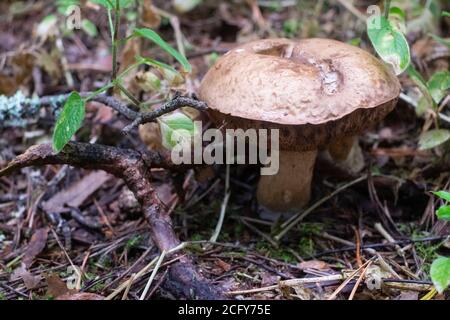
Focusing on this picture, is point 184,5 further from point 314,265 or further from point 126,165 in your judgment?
point 314,265

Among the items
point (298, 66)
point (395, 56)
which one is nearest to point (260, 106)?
point (298, 66)

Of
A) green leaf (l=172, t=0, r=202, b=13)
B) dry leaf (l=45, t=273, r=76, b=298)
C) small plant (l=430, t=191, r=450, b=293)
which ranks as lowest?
dry leaf (l=45, t=273, r=76, b=298)

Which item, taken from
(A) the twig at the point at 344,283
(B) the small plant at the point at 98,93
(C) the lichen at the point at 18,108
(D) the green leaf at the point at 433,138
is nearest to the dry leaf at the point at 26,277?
(B) the small plant at the point at 98,93

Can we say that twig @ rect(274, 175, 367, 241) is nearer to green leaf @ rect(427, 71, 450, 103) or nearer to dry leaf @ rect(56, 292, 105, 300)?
green leaf @ rect(427, 71, 450, 103)

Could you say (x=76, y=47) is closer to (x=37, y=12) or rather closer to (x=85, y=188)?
(x=37, y=12)

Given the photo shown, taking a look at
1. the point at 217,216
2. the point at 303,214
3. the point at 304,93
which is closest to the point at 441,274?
the point at 304,93

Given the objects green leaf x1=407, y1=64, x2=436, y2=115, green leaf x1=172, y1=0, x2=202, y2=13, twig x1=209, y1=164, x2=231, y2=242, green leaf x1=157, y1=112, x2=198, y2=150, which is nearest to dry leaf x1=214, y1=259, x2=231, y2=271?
twig x1=209, y1=164, x2=231, y2=242
